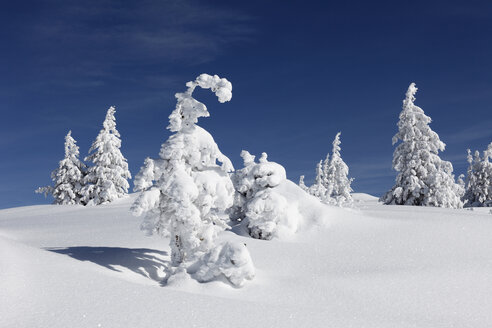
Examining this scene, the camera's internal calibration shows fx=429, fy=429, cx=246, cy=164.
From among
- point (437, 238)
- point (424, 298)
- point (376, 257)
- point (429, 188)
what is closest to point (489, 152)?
point (429, 188)

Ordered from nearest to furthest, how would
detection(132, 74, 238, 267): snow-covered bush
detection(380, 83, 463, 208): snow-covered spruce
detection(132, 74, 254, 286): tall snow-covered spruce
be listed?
1. detection(132, 74, 254, 286): tall snow-covered spruce
2. detection(132, 74, 238, 267): snow-covered bush
3. detection(380, 83, 463, 208): snow-covered spruce

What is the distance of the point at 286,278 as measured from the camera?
14.7 metres

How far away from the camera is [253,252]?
17.9 m

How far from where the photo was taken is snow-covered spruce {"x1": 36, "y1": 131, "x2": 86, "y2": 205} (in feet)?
142

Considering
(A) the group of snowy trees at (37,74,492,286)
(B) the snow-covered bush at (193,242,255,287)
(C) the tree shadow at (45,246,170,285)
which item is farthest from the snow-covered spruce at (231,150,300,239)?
(B) the snow-covered bush at (193,242,255,287)

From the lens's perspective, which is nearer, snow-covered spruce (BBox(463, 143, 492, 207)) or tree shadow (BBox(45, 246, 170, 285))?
tree shadow (BBox(45, 246, 170, 285))

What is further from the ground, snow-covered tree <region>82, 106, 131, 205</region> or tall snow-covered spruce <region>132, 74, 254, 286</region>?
snow-covered tree <region>82, 106, 131, 205</region>

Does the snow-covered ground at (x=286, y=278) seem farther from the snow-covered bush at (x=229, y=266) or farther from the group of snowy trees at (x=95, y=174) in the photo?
the group of snowy trees at (x=95, y=174)

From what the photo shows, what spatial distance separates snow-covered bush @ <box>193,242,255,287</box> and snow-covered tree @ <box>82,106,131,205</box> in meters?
28.9

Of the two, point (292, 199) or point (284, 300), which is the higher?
point (292, 199)

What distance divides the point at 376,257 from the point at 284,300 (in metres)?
6.31

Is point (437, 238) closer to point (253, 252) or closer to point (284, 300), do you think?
point (253, 252)

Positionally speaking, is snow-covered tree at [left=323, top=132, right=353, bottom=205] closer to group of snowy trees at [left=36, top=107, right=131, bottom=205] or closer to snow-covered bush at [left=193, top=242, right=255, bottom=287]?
group of snowy trees at [left=36, top=107, right=131, bottom=205]

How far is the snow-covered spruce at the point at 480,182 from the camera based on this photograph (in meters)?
47.8
